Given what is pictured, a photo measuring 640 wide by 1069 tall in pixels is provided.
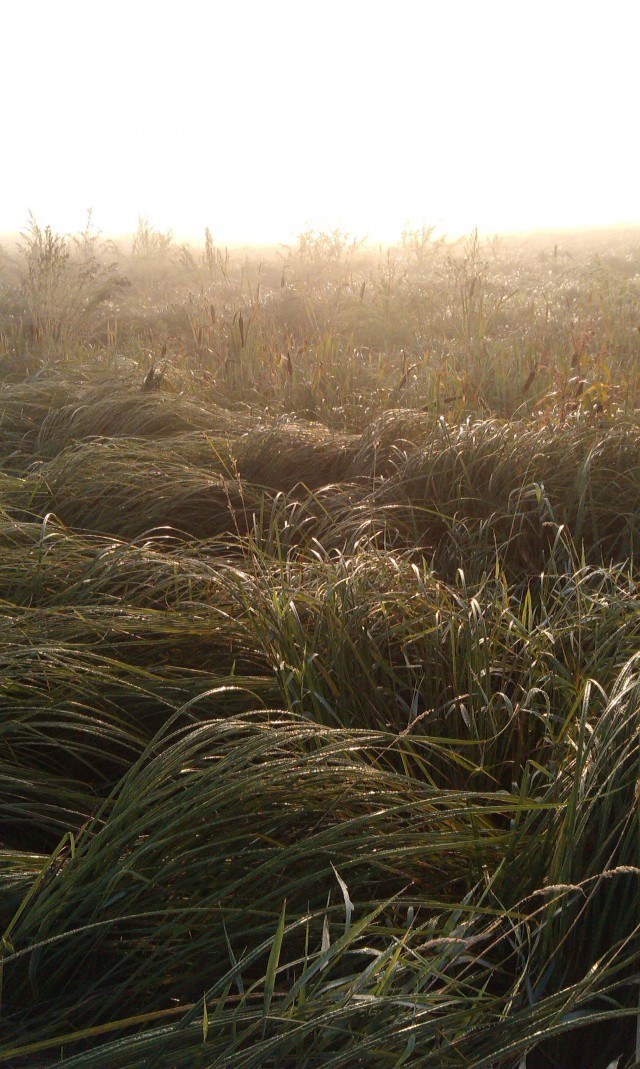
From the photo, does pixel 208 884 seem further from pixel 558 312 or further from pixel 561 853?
pixel 558 312

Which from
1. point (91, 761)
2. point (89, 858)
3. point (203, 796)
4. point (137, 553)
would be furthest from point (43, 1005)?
point (137, 553)

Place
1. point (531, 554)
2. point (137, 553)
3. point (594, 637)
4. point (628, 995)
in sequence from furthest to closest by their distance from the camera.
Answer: point (531, 554), point (137, 553), point (594, 637), point (628, 995)

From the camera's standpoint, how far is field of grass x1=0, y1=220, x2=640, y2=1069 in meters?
0.99

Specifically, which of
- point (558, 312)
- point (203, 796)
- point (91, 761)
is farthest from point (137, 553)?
point (558, 312)

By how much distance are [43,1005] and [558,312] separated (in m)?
6.99

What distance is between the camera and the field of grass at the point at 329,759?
987 mm

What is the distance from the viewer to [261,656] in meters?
1.80

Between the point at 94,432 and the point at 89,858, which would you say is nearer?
the point at 89,858

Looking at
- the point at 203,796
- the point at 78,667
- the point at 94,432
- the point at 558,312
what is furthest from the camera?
the point at 558,312

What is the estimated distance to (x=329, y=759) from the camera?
1.27 meters

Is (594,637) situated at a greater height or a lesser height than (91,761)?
greater

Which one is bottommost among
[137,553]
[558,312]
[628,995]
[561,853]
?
[628,995]

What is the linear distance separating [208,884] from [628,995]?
0.54 metres

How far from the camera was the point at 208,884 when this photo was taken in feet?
3.75
